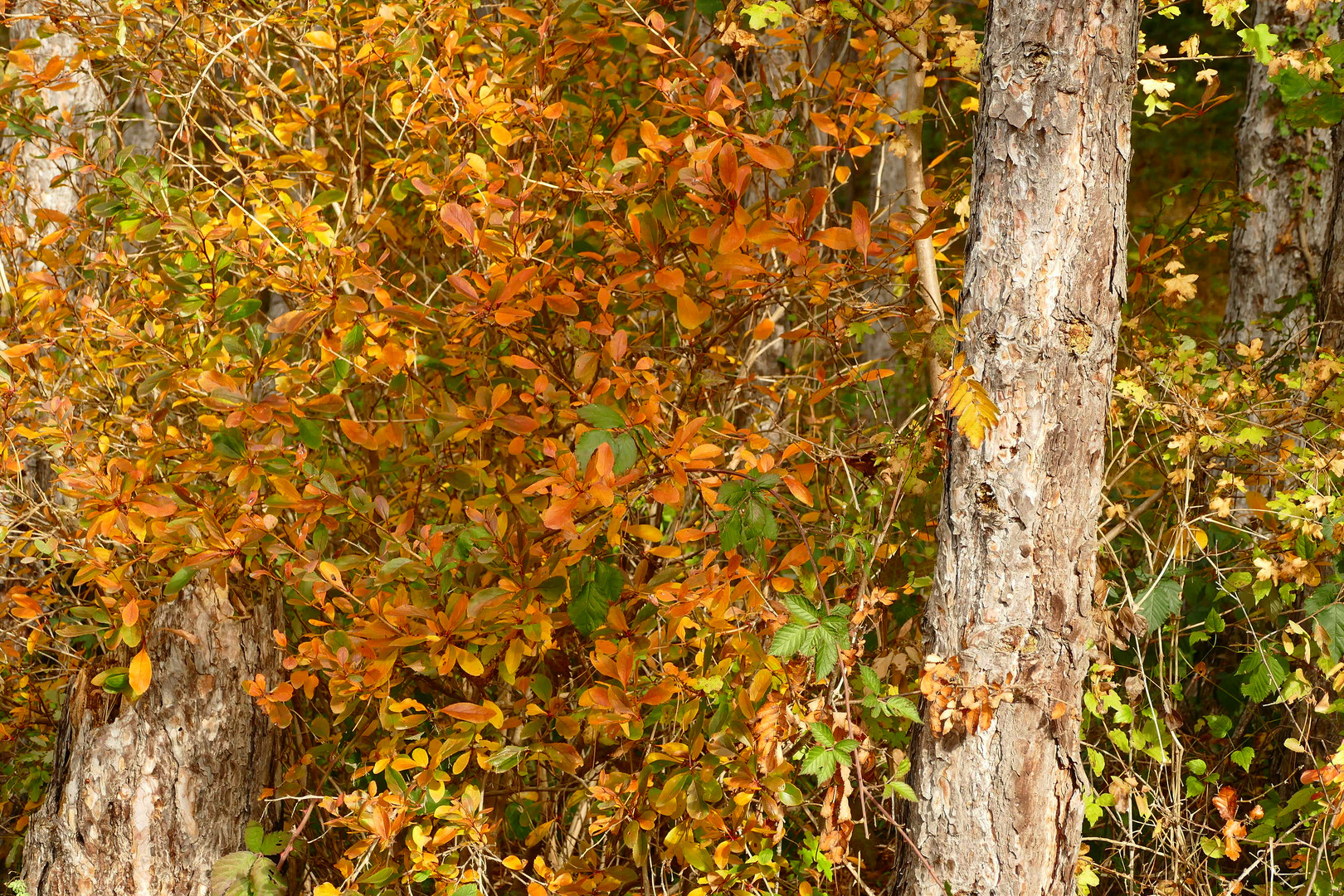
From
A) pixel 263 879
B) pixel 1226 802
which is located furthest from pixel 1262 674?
pixel 263 879

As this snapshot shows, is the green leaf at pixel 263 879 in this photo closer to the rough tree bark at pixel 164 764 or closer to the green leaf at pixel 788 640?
the rough tree bark at pixel 164 764

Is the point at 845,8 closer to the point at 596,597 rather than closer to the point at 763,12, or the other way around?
the point at 763,12

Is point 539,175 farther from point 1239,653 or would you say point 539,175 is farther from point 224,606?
point 1239,653

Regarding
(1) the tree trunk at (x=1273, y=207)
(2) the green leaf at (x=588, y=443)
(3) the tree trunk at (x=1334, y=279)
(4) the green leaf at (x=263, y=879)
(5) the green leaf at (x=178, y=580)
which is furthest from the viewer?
(1) the tree trunk at (x=1273, y=207)

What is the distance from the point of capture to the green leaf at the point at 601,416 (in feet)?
6.98

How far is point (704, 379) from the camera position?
271 centimetres

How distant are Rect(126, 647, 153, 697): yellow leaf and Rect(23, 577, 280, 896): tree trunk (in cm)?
15

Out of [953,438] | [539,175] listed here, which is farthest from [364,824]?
[539,175]

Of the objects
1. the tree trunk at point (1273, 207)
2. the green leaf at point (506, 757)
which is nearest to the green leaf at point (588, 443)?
the green leaf at point (506, 757)

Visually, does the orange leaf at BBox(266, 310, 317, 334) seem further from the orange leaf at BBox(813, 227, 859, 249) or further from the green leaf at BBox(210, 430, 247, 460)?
the orange leaf at BBox(813, 227, 859, 249)

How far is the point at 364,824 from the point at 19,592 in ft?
3.73

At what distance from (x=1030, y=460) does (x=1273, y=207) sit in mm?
2540

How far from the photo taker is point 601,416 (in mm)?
2139

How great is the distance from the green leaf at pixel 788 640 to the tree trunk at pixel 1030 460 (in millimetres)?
333
